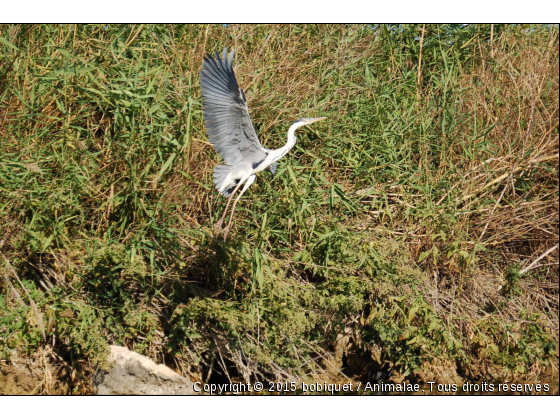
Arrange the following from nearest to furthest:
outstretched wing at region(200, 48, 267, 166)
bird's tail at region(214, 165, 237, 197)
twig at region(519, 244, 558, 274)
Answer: outstretched wing at region(200, 48, 267, 166), bird's tail at region(214, 165, 237, 197), twig at region(519, 244, 558, 274)

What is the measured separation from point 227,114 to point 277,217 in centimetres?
85

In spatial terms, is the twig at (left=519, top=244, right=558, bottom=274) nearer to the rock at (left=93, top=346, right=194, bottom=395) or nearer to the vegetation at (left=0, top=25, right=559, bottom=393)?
the vegetation at (left=0, top=25, right=559, bottom=393)

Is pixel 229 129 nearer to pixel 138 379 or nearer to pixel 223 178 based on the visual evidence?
pixel 223 178

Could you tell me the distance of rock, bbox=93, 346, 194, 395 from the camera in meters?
3.31

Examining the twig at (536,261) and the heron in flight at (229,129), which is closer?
the heron in flight at (229,129)

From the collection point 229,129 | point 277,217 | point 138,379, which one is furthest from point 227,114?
point 138,379

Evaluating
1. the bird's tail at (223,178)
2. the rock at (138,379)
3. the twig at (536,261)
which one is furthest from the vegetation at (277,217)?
the bird's tail at (223,178)

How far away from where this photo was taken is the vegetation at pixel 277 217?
12.0 ft

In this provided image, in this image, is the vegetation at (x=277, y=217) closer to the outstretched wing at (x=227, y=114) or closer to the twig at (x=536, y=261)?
the twig at (x=536, y=261)

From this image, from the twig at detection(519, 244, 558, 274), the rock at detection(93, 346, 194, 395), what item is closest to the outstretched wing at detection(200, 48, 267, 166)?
the rock at detection(93, 346, 194, 395)

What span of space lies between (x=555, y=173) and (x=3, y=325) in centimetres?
357

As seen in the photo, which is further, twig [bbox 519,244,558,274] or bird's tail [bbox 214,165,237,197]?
twig [bbox 519,244,558,274]

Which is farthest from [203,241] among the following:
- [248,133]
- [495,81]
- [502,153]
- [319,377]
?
[495,81]

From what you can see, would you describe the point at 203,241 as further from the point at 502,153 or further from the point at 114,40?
the point at 502,153
